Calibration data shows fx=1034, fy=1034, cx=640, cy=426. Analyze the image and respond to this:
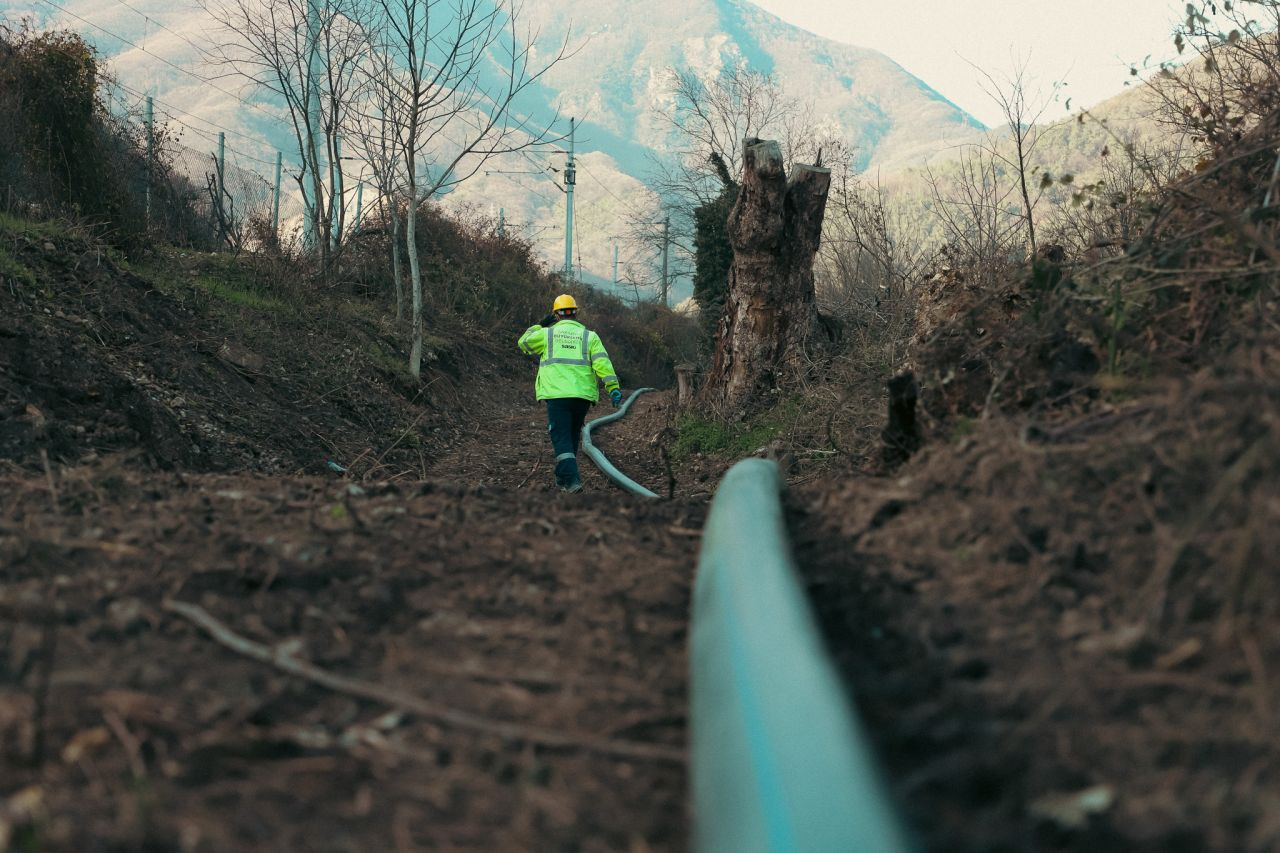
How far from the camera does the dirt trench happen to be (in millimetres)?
1856

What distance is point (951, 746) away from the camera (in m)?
2.05

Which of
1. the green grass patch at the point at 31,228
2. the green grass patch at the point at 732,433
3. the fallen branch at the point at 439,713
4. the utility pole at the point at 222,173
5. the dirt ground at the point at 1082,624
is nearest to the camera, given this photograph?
the dirt ground at the point at 1082,624

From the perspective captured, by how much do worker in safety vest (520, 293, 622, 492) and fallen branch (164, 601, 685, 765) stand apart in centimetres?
646

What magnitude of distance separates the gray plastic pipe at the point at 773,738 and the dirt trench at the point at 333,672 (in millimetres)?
223

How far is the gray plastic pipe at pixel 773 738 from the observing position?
1.46m

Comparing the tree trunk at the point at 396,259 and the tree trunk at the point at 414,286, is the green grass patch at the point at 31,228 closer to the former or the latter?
the tree trunk at the point at 414,286

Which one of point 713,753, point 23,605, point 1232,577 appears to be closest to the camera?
point 713,753

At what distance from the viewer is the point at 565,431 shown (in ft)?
30.1

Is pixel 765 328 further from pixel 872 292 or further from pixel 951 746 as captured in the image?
pixel 951 746

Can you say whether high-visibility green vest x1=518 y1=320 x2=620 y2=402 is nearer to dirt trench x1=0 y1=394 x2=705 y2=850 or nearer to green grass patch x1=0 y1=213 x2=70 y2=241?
green grass patch x1=0 y1=213 x2=70 y2=241

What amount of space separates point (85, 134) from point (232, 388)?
418 cm

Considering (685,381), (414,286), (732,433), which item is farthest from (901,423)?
(414,286)

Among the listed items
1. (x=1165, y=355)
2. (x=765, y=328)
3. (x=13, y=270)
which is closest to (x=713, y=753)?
(x=1165, y=355)

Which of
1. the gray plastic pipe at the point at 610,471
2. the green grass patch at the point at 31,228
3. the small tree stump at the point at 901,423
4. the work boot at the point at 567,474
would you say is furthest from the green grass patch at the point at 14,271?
the small tree stump at the point at 901,423
